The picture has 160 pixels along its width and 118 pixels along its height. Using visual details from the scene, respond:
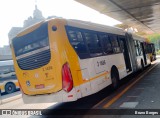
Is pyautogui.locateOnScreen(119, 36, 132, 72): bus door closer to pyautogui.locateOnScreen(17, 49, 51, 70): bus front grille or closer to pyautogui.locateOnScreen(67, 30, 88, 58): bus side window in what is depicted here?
pyautogui.locateOnScreen(67, 30, 88, 58): bus side window

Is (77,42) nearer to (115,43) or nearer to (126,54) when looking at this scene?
(115,43)

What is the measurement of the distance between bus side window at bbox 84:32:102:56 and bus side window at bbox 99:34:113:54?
1.45 feet

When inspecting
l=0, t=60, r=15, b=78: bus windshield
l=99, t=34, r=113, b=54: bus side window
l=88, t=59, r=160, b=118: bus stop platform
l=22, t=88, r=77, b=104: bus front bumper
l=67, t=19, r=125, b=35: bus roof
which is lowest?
l=88, t=59, r=160, b=118: bus stop platform

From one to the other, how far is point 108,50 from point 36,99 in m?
4.29

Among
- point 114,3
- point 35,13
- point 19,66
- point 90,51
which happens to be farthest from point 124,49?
point 35,13

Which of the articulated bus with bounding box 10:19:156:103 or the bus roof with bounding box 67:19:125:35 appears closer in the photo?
the articulated bus with bounding box 10:19:156:103

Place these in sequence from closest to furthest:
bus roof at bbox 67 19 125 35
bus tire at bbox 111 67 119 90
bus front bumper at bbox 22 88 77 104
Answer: bus front bumper at bbox 22 88 77 104 < bus roof at bbox 67 19 125 35 < bus tire at bbox 111 67 119 90

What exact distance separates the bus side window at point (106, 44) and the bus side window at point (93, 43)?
442 millimetres

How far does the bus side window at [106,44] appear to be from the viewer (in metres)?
9.95

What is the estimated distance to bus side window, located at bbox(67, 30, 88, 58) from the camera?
7396 mm

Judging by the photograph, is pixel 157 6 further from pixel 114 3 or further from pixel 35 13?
pixel 35 13

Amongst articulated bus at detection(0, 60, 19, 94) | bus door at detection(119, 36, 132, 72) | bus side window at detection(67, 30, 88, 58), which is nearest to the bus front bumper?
bus side window at detection(67, 30, 88, 58)

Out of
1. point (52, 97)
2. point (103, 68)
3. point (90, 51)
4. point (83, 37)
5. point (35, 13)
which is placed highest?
point (35, 13)

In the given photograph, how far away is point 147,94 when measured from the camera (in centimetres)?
888
